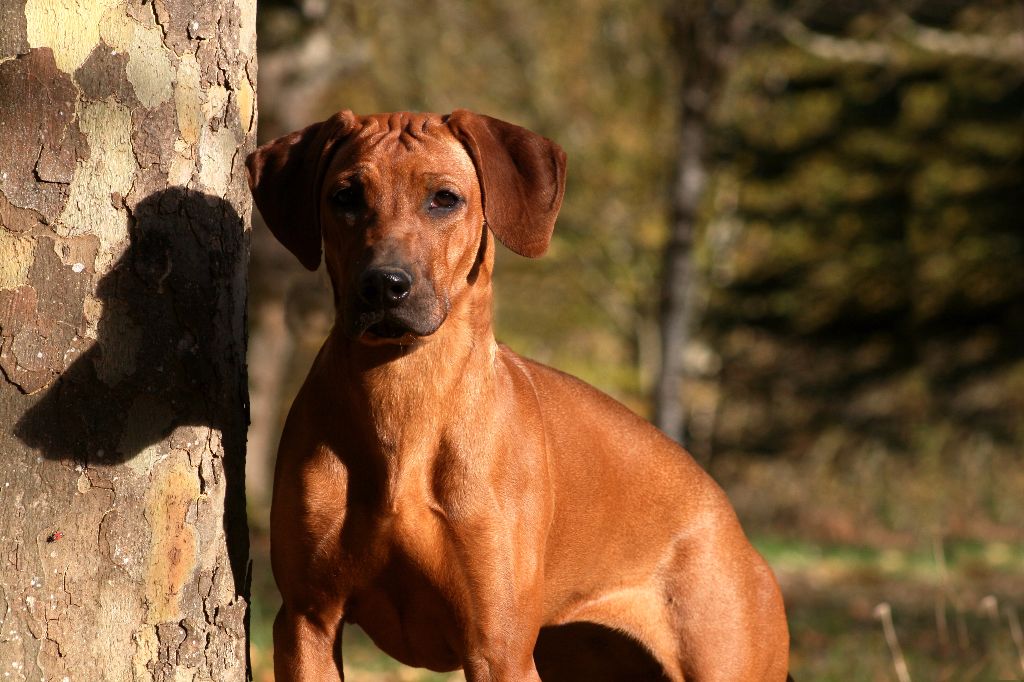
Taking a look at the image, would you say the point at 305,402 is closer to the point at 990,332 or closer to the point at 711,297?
the point at 711,297

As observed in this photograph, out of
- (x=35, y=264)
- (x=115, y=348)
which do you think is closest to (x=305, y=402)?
(x=115, y=348)

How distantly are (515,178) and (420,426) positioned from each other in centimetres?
77

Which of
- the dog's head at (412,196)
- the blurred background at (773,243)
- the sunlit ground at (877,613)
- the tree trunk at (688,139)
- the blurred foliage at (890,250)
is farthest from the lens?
the blurred foliage at (890,250)

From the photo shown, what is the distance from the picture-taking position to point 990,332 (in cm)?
1820

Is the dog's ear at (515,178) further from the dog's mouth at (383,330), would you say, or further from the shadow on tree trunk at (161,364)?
the shadow on tree trunk at (161,364)

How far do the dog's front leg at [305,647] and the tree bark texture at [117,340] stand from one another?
0.59 feet

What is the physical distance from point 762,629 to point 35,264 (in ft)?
8.77

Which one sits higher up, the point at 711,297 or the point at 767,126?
the point at 767,126

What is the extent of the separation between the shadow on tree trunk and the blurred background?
795 centimetres

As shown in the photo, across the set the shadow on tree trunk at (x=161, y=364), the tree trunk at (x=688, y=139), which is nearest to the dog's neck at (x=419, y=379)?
the shadow on tree trunk at (x=161, y=364)

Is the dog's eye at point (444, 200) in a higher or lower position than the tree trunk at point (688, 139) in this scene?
higher

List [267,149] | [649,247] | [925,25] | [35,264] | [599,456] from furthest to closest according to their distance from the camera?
[649,247] → [925,25] → [599,456] → [267,149] → [35,264]

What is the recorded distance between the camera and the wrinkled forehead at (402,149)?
3527 mm

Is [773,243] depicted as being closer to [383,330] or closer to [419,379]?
[419,379]
